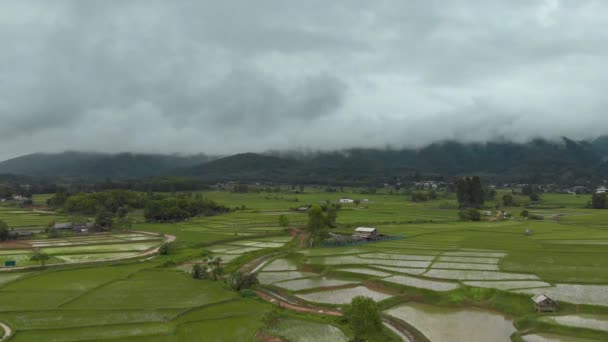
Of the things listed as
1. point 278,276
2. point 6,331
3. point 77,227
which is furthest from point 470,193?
point 6,331

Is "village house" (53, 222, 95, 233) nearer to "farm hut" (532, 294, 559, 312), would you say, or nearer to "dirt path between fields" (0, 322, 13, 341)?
"dirt path between fields" (0, 322, 13, 341)

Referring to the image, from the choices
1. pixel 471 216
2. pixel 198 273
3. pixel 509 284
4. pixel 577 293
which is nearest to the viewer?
pixel 577 293

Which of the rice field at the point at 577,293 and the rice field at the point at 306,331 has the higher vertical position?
the rice field at the point at 577,293

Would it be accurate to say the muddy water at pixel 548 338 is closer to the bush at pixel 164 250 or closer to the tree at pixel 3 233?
the bush at pixel 164 250

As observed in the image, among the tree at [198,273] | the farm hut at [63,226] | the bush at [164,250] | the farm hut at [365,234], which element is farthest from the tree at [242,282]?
the farm hut at [63,226]

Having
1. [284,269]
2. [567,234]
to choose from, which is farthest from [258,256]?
[567,234]

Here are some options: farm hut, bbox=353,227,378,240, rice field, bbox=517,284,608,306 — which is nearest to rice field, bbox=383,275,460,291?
rice field, bbox=517,284,608,306

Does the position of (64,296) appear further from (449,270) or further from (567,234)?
(567,234)

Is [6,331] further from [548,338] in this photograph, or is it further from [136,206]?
[136,206]
